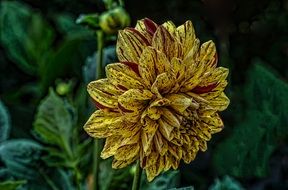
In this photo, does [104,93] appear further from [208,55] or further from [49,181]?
[49,181]

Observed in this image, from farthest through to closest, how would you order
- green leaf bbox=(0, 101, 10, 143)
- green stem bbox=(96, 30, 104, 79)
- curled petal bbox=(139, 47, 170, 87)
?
green leaf bbox=(0, 101, 10, 143), green stem bbox=(96, 30, 104, 79), curled petal bbox=(139, 47, 170, 87)

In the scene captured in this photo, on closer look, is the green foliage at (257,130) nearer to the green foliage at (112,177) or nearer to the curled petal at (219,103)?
the green foliage at (112,177)

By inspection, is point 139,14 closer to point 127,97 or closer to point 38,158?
point 38,158

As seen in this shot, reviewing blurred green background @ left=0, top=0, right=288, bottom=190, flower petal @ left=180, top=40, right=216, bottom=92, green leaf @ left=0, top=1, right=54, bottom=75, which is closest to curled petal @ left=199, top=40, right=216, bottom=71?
flower petal @ left=180, top=40, right=216, bottom=92

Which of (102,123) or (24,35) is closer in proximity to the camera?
(102,123)

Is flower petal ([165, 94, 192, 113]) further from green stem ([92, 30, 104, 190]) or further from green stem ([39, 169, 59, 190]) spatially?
green stem ([39, 169, 59, 190])

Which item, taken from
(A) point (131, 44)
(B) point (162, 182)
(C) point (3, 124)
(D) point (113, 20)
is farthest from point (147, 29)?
(C) point (3, 124)

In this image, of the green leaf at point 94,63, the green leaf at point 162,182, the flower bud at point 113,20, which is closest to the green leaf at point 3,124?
the green leaf at point 94,63
